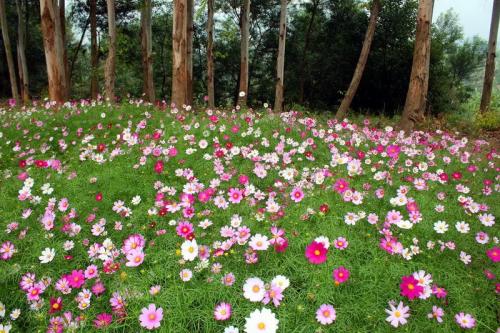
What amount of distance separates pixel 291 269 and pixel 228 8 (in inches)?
811

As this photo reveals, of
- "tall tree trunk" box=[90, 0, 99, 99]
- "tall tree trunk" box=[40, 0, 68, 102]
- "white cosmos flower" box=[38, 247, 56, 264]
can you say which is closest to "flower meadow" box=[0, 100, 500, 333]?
"white cosmos flower" box=[38, 247, 56, 264]

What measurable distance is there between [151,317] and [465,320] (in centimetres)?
186

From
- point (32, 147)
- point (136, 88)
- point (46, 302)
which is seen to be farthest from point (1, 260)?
point (136, 88)

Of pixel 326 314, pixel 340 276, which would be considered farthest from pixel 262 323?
pixel 340 276

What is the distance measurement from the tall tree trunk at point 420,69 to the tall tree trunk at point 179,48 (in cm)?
442

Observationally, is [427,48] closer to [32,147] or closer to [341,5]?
[32,147]

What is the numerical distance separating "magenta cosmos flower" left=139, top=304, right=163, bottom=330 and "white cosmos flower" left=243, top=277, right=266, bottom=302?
52 cm

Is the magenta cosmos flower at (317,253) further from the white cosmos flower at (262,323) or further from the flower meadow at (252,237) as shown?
the white cosmos flower at (262,323)

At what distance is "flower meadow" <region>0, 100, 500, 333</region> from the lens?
7.45ft

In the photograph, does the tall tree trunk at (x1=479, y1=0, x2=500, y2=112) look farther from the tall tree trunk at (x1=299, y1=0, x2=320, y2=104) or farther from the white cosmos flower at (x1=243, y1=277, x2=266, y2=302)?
the white cosmos flower at (x1=243, y1=277, x2=266, y2=302)

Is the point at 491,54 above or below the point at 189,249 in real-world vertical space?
above

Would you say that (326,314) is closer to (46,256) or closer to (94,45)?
(46,256)

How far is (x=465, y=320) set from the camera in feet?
7.18

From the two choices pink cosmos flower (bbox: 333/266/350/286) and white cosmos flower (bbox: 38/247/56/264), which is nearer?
pink cosmos flower (bbox: 333/266/350/286)
